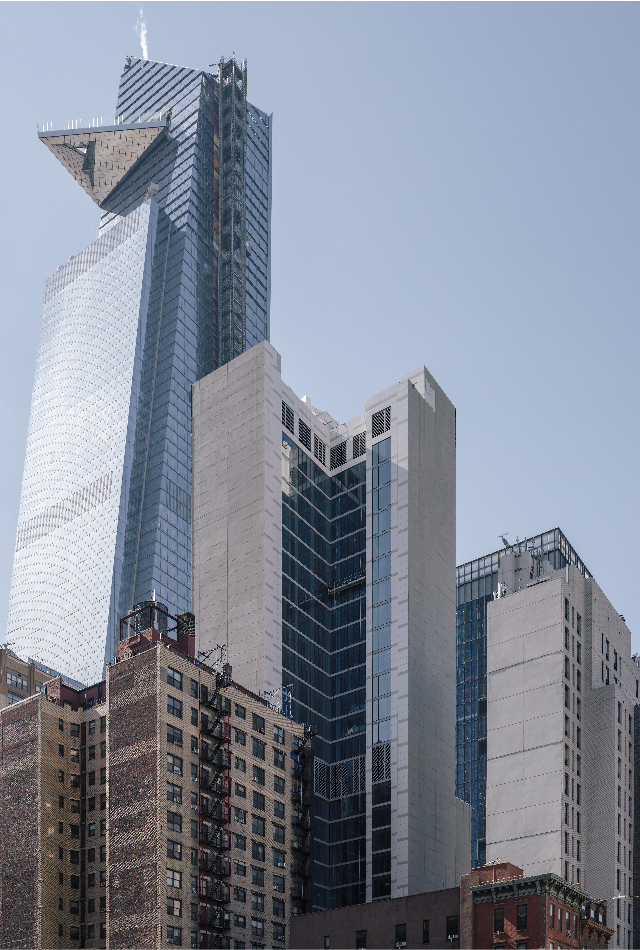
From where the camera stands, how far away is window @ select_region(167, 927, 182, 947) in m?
134

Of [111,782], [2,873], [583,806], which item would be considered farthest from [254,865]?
[583,806]

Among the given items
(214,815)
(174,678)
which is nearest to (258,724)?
(214,815)

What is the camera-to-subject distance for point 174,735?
143 m

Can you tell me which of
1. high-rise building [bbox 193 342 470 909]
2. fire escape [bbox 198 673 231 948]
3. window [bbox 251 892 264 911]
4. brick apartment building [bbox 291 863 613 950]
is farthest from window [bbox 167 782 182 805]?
high-rise building [bbox 193 342 470 909]

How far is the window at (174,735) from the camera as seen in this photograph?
142250mm

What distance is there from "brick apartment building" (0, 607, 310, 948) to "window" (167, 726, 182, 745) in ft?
0.70

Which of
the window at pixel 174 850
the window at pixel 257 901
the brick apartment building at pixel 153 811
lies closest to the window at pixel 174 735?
→ the brick apartment building at pixel 153 811

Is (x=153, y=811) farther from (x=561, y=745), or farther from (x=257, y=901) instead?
(x=561, y=745)

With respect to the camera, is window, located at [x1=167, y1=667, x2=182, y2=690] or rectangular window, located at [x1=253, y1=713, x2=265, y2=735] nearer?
window, located at [x1=167, y1=667, x2=182, y2=690]

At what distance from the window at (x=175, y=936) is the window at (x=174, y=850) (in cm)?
686

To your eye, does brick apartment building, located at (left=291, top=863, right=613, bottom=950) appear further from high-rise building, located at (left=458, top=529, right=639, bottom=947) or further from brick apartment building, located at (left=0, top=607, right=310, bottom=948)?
high-rise building, located at (left=458, top=529, right=639, bottom=947)

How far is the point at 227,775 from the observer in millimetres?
148875

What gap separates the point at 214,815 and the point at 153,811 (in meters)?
9.99

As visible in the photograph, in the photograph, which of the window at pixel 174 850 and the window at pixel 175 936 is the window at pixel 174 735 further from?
the window at pixel 175 936
